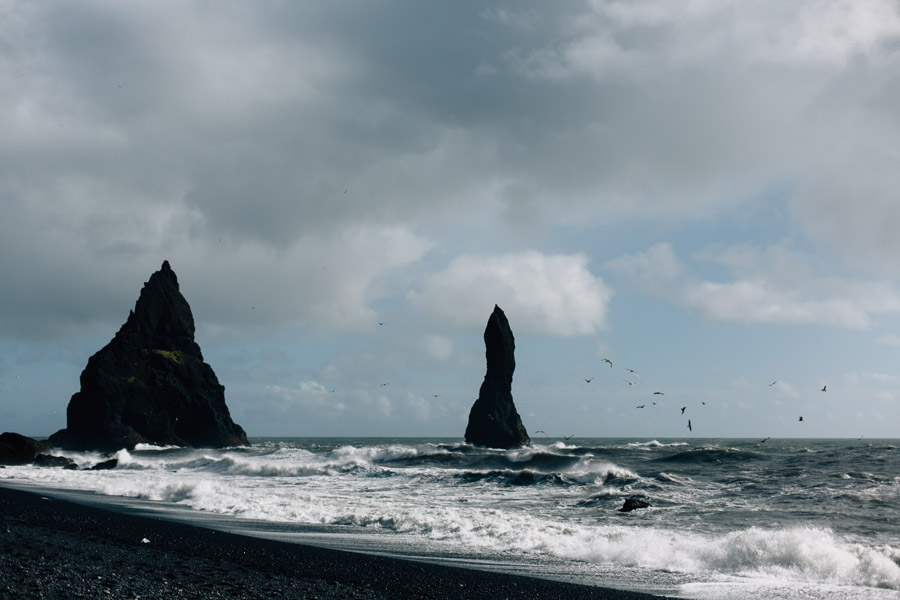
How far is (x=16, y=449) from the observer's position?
163 ft

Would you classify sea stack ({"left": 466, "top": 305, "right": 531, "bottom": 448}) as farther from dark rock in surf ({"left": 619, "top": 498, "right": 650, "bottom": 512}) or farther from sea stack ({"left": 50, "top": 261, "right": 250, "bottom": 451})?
dark rock in surf ({"left": 619, "top": 498, "right": 650, "bottom": 512})

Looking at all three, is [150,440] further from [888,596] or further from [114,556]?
[888,596]

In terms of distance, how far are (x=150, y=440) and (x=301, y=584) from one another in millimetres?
71261

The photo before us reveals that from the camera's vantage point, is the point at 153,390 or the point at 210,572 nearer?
the point at 210,572

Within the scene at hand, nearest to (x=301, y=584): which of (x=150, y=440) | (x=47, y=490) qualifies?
(x=47, y=490)

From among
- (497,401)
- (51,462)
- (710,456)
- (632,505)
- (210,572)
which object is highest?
(497,401)

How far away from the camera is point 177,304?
83.1 metres

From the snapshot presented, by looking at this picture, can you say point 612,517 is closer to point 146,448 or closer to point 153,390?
point 146,448

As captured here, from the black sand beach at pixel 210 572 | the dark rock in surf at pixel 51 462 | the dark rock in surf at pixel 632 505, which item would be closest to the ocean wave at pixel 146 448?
the dark rock in surf at pixel 51 462

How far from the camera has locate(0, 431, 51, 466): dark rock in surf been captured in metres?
48.8

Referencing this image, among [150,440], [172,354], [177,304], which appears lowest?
[150,440]

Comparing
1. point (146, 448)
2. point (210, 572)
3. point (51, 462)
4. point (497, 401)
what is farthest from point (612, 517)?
point (497, 401)

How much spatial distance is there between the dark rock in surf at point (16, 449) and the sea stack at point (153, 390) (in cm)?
1770

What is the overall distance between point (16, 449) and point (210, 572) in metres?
49.3
